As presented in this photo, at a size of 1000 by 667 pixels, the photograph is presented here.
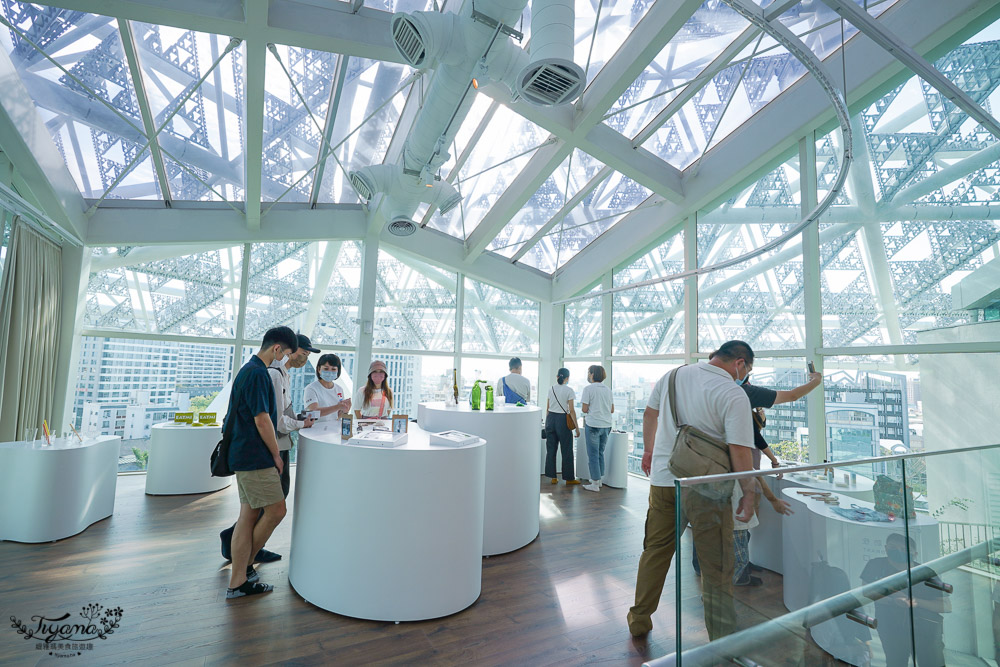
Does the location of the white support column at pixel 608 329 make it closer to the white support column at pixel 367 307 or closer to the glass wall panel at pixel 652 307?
the glass wall panel at pixel 652 307

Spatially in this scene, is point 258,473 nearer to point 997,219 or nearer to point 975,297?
point 975,297

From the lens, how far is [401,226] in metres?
5.00

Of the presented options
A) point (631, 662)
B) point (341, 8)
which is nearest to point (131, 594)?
point (631, 662)

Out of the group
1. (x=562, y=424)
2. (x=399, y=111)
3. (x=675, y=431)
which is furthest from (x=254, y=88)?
(x=562, y=424)

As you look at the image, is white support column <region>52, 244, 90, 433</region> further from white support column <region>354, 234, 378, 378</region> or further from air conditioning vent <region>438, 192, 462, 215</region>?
air conditioning vent <region>438, 192, 462, 215</region>

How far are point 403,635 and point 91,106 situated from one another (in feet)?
18.2

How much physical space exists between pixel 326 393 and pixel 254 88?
2686 millimetres

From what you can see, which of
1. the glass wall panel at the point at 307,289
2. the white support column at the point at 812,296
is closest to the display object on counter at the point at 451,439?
the white support column at the point at 812,296

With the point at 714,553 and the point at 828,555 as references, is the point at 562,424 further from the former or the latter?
the point at 714,553

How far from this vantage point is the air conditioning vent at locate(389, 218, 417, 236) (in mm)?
4957

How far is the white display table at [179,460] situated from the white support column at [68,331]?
4.72 feet

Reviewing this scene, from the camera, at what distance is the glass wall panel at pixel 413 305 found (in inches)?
310

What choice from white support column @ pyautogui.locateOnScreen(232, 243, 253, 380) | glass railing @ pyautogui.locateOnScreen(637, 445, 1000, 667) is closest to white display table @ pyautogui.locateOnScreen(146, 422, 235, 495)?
white support column @ pyautogui.locateOnScreen(232, 243, 253, 380)

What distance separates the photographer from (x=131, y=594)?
113 inches
